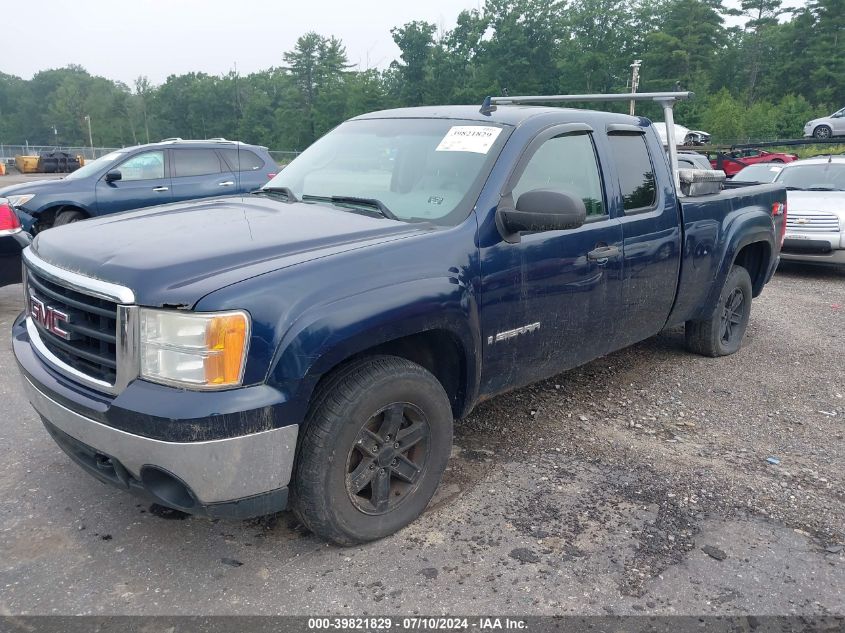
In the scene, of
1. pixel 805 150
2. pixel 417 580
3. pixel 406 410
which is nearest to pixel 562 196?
pixel 406 410

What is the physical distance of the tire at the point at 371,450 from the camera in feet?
8.70

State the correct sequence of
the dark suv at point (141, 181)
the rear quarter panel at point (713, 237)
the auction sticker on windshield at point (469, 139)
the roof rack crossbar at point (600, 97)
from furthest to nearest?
the dark suv at point (141, 181)
the rear quarter panel at point (713, 237)
the roof rack crossbar at point (600, 97)
the auction sticker on windshield at point (469, 139)

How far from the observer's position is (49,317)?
2.85 m

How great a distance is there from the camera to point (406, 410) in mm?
2973

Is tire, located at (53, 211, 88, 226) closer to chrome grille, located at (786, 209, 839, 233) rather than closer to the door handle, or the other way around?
the door handle

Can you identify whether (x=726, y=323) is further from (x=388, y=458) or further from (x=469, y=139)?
(x=388, y=458)

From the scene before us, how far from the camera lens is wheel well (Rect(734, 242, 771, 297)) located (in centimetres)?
570

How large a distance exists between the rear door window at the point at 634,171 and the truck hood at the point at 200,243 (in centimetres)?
155

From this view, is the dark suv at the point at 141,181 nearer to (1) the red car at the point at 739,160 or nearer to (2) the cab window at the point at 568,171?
(2) the cab window at the point at 568,171

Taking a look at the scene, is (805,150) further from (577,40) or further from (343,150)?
(343,150)

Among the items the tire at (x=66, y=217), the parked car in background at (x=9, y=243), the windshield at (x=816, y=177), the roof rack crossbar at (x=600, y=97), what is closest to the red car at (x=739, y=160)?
the windshield at (x=816, y=177)

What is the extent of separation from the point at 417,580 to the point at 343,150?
2.41 meters

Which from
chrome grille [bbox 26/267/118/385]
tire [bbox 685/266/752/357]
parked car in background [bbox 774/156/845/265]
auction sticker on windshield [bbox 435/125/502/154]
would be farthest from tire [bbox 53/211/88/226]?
parked car in background [bbox 774/156/845/265]

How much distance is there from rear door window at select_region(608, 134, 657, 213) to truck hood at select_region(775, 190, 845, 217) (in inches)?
224
